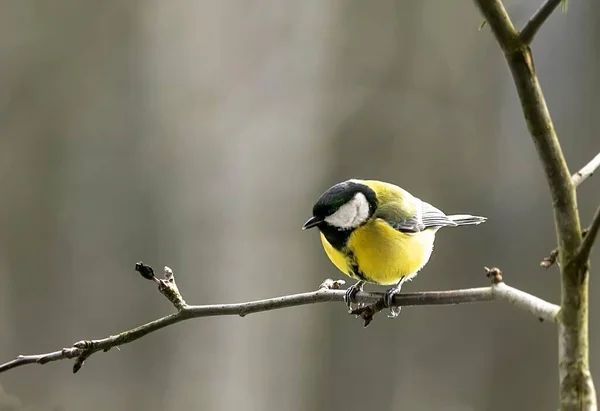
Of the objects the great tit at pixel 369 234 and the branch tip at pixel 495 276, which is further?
the great tit at pixel 369 234

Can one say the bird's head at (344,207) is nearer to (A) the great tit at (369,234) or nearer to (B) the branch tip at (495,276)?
(A) the great tit at (369,234)

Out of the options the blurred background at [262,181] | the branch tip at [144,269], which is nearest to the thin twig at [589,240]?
the branch tip at [144,269]

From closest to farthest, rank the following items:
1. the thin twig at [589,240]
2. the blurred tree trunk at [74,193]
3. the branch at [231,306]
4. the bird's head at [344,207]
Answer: the thin twig at [589,240] → the branch at [231,306] → the bird's head at [344,207] → the blurred tree trunk at [74,193]

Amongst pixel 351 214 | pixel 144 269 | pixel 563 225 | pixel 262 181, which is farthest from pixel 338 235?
pixel 262 181

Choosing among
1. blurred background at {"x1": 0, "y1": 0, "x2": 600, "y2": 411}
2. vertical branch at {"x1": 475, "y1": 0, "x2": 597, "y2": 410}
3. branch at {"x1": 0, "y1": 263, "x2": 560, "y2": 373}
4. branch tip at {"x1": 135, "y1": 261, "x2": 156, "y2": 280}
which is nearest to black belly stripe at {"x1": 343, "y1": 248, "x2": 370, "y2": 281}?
branch at {"x1": 0, "y1": 263, "x2": 560, "y2": 373}

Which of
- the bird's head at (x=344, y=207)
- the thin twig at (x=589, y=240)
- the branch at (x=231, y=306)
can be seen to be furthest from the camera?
the bird's head at (x=344, y=207)

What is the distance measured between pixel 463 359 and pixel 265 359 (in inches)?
17.0

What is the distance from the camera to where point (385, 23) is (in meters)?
1.38

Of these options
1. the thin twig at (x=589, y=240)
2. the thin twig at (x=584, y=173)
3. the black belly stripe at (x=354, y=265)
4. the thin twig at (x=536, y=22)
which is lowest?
the black belly stripe at (x=354, y=265)

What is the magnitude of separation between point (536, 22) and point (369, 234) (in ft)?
1.30

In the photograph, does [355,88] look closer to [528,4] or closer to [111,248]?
[528,4]

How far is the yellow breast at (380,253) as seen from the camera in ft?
2.40

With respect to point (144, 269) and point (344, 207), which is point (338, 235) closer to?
point (344, 207)

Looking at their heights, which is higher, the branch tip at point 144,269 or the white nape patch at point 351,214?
the white nape patch at point 351,214
